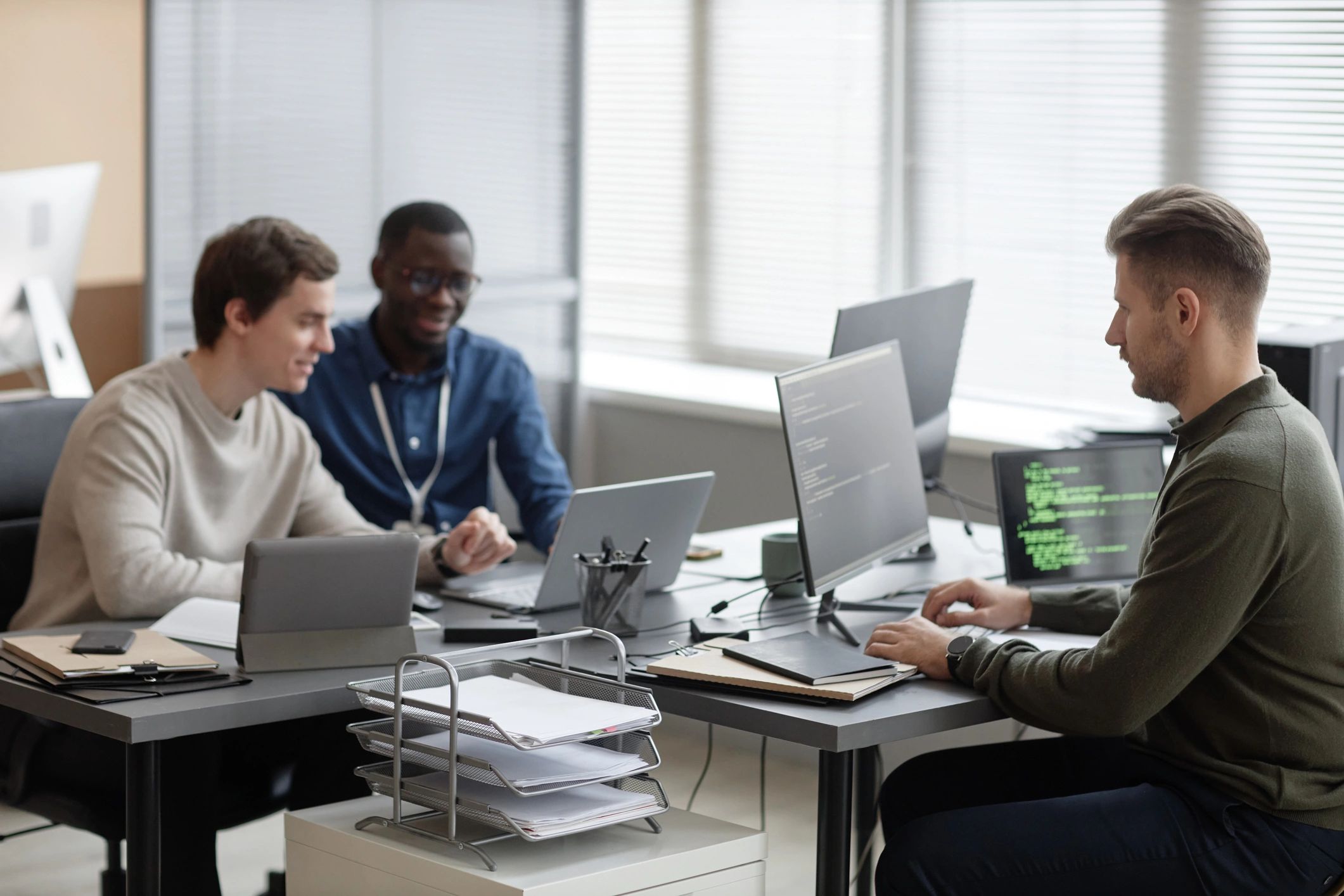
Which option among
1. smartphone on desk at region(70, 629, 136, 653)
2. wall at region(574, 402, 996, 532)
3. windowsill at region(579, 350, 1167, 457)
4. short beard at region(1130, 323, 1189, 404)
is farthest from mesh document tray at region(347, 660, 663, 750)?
wall at region(574, 402, 996, 532)

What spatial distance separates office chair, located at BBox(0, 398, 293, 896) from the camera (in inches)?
90.7

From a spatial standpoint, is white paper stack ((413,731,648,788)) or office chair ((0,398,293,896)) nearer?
white paper stack ((413,731,648,788))

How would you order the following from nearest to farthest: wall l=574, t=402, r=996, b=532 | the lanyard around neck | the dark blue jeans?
the dark blue jeans → the lanyard around neck → wall l=574, t=402, r=996, b=532

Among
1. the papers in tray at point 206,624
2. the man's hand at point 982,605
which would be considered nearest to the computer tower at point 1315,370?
the man's hand at point 982,605

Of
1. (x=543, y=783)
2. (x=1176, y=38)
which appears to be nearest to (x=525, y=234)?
(x=1176, y=38)

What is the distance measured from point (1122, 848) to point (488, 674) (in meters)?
0.81

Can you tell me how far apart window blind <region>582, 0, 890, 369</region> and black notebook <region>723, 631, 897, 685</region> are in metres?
2.18

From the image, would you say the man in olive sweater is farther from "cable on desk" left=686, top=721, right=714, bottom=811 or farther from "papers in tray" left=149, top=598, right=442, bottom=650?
"cable on desk" left=686, top=721, right=714, bottom=811

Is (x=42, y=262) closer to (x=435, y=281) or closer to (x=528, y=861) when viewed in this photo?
(x=435, y=281)

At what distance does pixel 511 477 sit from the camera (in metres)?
3.43

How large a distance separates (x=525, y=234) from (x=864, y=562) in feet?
7.93

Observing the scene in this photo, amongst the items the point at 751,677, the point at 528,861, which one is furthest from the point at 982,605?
the point at 528,861

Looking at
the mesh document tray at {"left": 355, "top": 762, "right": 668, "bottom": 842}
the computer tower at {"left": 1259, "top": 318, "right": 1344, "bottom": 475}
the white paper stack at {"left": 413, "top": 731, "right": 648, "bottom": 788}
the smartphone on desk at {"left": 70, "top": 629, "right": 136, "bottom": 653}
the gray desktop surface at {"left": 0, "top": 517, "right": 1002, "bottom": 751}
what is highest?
the computer tower at {"left": 1259, "top": 318, "right": 1344, "bottom": 475}

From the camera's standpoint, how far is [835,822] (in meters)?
1.98
